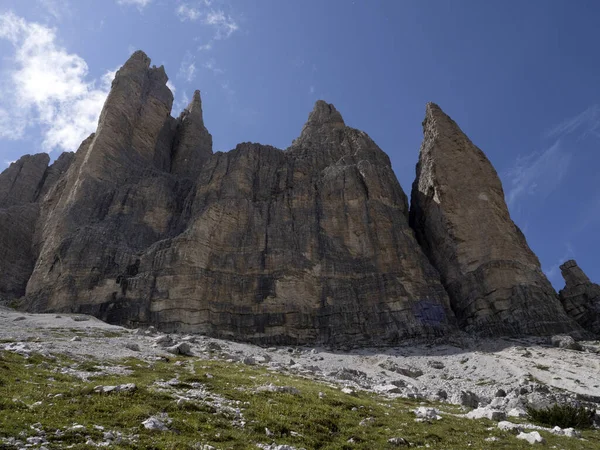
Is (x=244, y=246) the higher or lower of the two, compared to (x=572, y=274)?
higher

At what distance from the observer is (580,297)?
61.9 metres

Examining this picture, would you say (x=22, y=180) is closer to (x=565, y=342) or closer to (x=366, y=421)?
(x=565, y=342)

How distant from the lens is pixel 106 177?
7588cm

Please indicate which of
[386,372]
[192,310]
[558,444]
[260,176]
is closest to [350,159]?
[260,176]

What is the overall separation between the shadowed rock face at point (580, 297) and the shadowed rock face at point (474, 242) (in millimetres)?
6275

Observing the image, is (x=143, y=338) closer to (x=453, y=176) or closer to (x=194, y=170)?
(x=453, y=176)

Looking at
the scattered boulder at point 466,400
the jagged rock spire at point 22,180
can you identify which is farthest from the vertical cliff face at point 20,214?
the scattered boulder at point 466,400

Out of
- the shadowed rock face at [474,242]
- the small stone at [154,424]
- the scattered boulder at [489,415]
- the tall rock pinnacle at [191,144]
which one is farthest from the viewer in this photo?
the tall rock pinnacle at [191,144]

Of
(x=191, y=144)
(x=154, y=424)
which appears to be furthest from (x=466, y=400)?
(x=191, y=144)

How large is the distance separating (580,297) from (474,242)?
621 inches

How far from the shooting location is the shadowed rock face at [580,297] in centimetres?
5875

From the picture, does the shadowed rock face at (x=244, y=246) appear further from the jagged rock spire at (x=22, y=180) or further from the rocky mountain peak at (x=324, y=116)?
the jagged rock spire at (x=22, y=180)

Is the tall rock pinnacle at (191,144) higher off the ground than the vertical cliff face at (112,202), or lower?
higher

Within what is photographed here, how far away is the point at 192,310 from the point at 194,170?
Answer: 52.1 metres
